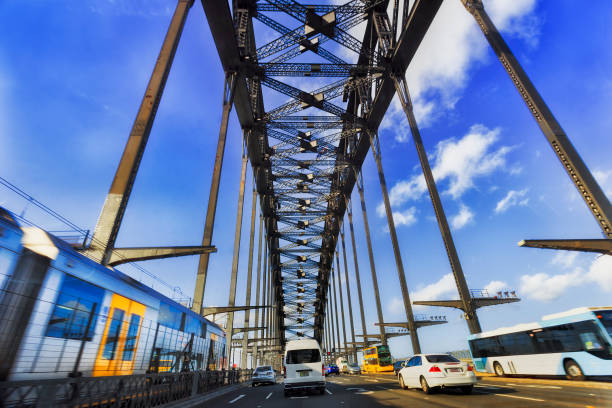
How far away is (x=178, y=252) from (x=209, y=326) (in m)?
6.42

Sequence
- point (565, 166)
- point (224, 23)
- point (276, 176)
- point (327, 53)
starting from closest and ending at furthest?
point (565, 166)
point (224, 23)
point (327, 53)
point (276, 176)

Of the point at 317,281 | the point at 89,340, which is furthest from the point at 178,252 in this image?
the point at 317,281

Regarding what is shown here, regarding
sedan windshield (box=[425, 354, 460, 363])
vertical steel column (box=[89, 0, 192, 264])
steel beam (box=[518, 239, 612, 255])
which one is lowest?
sedan windshield (box=[425, 354, 460, 363])

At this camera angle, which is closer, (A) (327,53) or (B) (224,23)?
(B) (224,23)

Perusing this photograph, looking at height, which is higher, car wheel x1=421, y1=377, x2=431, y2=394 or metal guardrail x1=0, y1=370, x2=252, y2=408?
metal guardrail x1=0, y1=370, x2=252, y2=408

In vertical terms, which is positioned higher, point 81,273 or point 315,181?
point 315,181

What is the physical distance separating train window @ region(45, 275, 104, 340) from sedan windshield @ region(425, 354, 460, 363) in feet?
34.2

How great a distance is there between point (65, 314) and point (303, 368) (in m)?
10.4

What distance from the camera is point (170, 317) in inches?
432

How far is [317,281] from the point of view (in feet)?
276

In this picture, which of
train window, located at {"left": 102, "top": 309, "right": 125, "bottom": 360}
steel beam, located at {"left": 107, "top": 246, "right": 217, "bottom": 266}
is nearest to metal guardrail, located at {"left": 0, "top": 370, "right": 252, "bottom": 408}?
train window, located at {"left": 102, "top": 309, "right": 125, "bottom": 360}

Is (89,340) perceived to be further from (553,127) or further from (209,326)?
(553,127)

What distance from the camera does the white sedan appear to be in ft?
30.5

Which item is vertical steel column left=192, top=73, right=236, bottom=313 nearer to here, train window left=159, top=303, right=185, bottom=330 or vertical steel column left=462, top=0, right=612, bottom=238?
train window left=159, top=303, right=185, bottom=330
